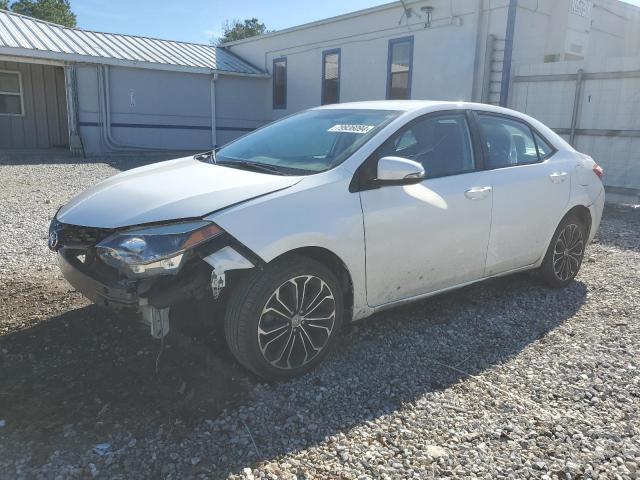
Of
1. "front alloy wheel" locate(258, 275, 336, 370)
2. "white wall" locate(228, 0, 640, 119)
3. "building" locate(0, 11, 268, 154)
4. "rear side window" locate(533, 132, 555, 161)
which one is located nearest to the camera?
"front alloy wheel" locate(258, 275, 336, 370)

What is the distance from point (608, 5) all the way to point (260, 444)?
14606mm

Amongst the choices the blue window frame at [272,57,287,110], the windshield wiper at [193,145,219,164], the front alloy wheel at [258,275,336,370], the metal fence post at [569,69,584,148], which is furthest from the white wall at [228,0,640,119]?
the front alloy wheel at [258,275,336,370]

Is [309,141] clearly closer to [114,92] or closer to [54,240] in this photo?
[54,240]

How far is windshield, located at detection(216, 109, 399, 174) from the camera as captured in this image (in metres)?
3.48

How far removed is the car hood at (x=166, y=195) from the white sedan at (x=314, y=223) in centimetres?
1

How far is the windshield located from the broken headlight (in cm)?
83

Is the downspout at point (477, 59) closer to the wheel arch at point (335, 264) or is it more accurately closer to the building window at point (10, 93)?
the wheel arch at point (335, 264)

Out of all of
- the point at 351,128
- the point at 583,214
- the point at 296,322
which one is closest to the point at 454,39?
the point at 583,214

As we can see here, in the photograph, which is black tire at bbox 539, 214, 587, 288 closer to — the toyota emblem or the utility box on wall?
the toyota emblem

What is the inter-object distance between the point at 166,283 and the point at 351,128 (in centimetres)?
173

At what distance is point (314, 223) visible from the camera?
3.06m

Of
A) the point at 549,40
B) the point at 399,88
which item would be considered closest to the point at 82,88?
the point at 399,88

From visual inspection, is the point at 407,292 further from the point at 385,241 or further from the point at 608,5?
the point at 608,5

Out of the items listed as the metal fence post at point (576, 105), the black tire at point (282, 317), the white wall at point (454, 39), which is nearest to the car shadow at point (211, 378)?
the black tire at point (282, 317)
